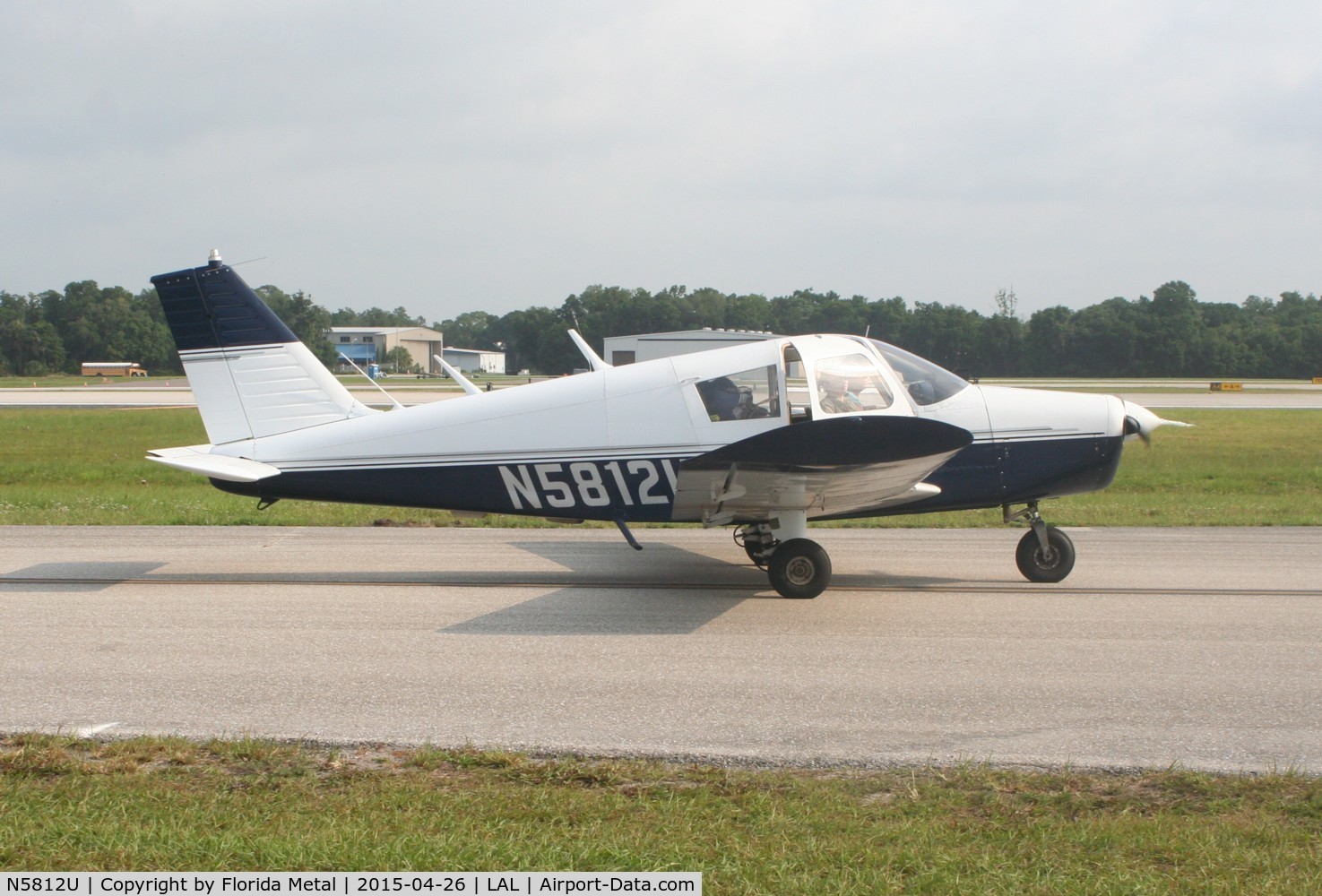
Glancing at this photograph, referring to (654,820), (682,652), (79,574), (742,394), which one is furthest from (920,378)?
(79,574)

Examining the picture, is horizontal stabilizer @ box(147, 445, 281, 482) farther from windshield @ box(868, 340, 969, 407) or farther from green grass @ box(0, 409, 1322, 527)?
windshield @ box(868, 340, 969, 407)

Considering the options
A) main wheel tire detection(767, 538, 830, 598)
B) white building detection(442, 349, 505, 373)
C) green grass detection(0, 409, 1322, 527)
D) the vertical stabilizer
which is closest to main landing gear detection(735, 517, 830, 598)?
main wheel tire detection(767, 538, 830, 598)

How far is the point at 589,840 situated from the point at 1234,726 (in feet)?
11.6

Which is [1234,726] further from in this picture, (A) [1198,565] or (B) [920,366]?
(A) [1198,565]

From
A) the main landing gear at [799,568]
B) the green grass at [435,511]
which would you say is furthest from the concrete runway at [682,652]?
the green grass at [435,511]

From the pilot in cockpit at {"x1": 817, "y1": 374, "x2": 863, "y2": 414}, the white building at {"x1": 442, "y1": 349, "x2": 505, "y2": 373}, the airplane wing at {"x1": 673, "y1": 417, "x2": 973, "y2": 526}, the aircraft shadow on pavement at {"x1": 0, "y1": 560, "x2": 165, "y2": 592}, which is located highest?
the white building at {"x1": 442, "y1": 349, "x2": 505, "y2": 373}

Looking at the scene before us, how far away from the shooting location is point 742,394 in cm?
908

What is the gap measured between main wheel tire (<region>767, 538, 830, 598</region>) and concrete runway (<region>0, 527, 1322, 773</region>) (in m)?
0.13

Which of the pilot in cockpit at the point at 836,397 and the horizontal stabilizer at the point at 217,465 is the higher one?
the pilot in cockpit at the point at 836,397

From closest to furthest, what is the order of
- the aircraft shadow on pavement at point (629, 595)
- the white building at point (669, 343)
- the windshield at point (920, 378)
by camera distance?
1. the aircraft shadow on pavement at point (629, 595)
2. the windshield at point (920, 378)
3. the white building at point (669, 343)

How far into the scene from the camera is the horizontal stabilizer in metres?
8.88

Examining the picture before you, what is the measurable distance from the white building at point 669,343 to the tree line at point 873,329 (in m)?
2.69

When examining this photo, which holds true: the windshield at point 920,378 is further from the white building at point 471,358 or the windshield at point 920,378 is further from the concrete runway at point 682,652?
the white building at point 471,358

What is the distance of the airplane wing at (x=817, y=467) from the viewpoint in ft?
25.5
